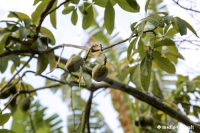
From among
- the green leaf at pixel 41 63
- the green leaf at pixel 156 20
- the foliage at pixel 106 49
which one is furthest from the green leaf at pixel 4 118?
the green leaf at pixel 156 20

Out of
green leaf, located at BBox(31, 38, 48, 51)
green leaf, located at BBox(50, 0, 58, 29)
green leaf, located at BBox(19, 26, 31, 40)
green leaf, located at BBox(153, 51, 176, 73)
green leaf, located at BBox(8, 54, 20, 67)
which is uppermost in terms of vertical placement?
green leaf, located at BBox(50, 0, 58, 29)

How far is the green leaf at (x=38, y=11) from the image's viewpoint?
85cm

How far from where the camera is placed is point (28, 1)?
2.95 ft

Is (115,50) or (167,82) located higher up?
(115,50)

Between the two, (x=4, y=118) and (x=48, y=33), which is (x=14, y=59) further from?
(x=4, y=118)

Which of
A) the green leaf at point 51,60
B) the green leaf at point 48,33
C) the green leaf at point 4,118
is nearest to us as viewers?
the green leaf at point 4,118

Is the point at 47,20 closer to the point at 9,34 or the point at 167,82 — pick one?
the point at 9,34

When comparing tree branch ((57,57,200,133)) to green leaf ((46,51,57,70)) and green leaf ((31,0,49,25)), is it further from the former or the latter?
green leaf ((31,0,49,25))

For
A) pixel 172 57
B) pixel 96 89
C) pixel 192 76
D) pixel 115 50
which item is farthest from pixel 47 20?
pixel 115 50

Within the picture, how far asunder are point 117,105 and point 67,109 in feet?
1.11

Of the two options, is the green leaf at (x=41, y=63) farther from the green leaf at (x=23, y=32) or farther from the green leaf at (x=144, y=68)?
the green leaf at (x=144, y=68)

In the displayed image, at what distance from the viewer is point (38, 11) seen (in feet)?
2.88

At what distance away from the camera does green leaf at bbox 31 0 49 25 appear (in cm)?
85

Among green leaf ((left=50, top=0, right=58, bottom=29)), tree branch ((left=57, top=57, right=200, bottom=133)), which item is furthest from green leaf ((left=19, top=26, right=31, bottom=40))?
tree branch ((left=57, top=57, right=200, bottom=133))
